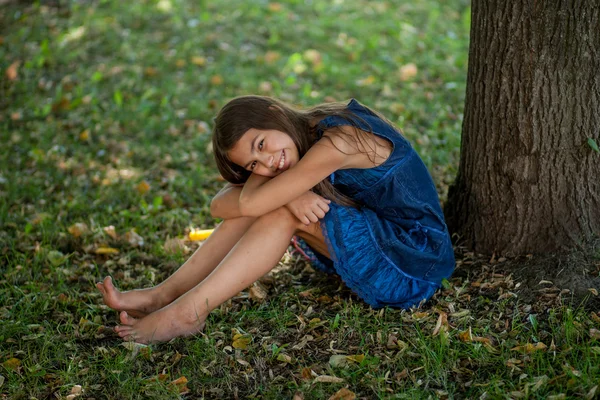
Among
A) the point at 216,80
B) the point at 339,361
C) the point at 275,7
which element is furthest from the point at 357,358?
the point at 275,7

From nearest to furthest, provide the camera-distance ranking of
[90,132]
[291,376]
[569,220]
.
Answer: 1. [291,376]
2. [569,220]
3. [90,132]

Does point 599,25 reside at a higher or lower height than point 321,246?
higher

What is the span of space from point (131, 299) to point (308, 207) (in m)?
0.85

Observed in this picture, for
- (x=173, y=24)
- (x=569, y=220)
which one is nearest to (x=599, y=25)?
(x=569, y=220)

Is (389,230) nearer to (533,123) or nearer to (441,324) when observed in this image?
(441,324)

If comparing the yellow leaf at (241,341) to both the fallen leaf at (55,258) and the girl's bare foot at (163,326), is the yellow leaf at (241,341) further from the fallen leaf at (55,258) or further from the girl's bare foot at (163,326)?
the fallen leaf at (55,258)

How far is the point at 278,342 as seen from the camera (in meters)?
2.65

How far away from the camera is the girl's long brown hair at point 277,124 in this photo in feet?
8.85

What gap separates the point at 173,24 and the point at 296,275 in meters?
3.60

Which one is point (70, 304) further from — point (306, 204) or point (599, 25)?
point (599, 25)

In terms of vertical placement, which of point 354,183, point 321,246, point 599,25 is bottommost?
point 321,246

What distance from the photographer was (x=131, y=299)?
2852 millimetres

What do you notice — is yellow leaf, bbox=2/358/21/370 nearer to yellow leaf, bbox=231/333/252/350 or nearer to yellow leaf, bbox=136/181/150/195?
yellow leaf, bbox=231/333/252/350

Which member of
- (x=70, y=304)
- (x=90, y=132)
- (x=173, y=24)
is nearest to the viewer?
(x=70, y=304)
